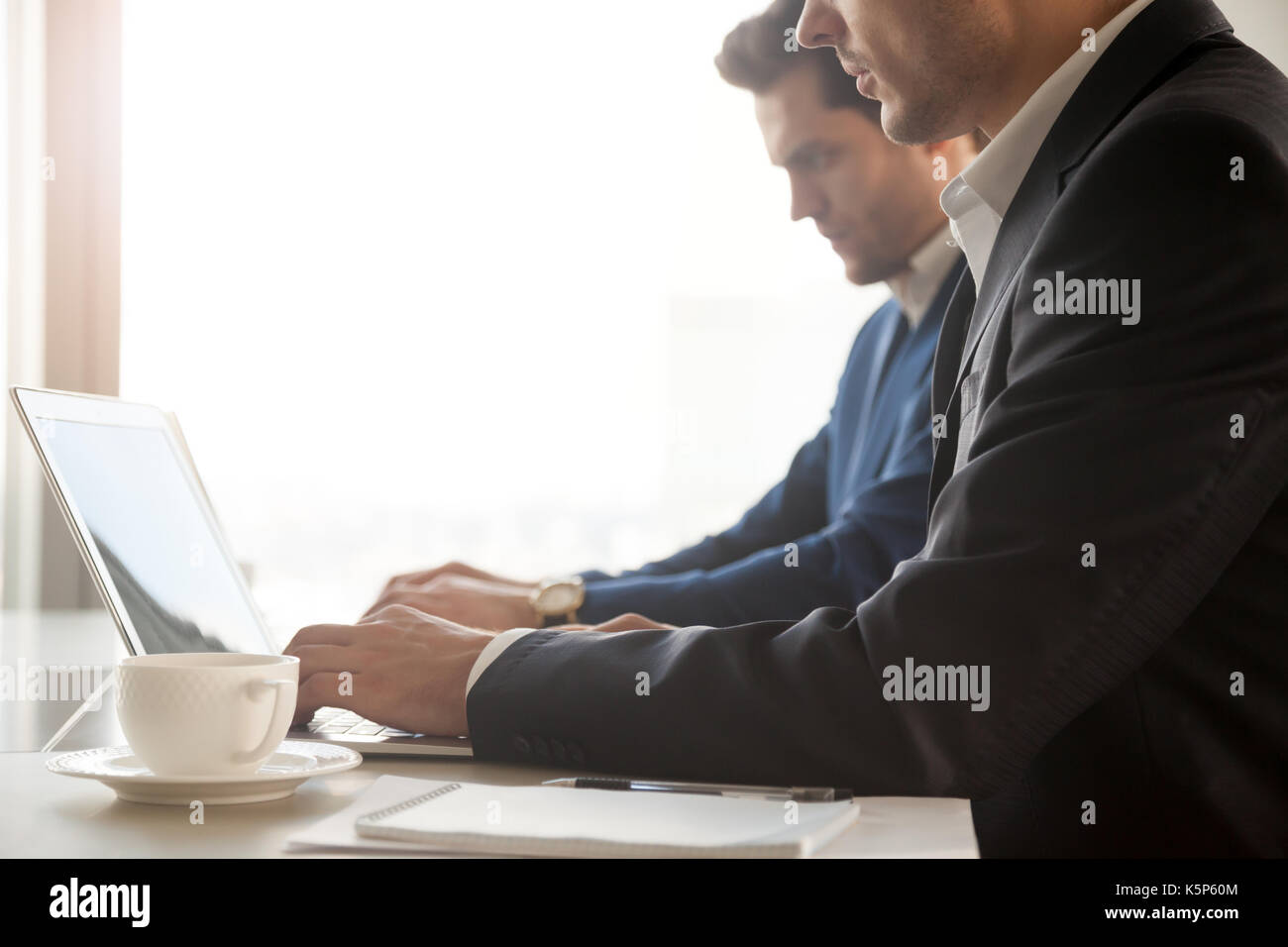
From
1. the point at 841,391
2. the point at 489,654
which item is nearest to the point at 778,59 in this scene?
the point at 841,391

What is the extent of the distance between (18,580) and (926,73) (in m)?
2.57

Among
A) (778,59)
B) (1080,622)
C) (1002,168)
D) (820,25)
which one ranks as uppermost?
(778,59)

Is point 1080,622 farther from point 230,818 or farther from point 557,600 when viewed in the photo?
point 557,600

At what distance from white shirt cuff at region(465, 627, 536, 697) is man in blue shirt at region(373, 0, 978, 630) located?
651 millimetres

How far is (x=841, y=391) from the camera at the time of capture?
202 centimetres

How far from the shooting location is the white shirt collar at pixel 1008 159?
35.9 inches

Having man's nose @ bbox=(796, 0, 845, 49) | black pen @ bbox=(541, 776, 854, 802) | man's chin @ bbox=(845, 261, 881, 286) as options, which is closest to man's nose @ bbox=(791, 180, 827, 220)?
man's chin @ bbox=(845, 261, 881, 286)

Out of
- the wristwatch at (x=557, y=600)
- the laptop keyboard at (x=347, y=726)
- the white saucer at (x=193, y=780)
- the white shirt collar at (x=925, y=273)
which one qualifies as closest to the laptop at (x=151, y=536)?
the laptop keyboard at (x=347, y=726)

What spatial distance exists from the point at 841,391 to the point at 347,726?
1.38 meters

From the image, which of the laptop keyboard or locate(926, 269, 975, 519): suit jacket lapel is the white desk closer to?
the laptop keyboard

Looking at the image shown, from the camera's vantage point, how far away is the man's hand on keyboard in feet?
2.41

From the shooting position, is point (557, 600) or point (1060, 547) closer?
point (1060, 547)

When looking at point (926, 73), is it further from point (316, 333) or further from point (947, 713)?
point (316, 333)

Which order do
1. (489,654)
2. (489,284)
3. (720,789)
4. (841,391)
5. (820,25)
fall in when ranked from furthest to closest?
(489,284), (841,391), (820,25), (489,654), (720,789)
